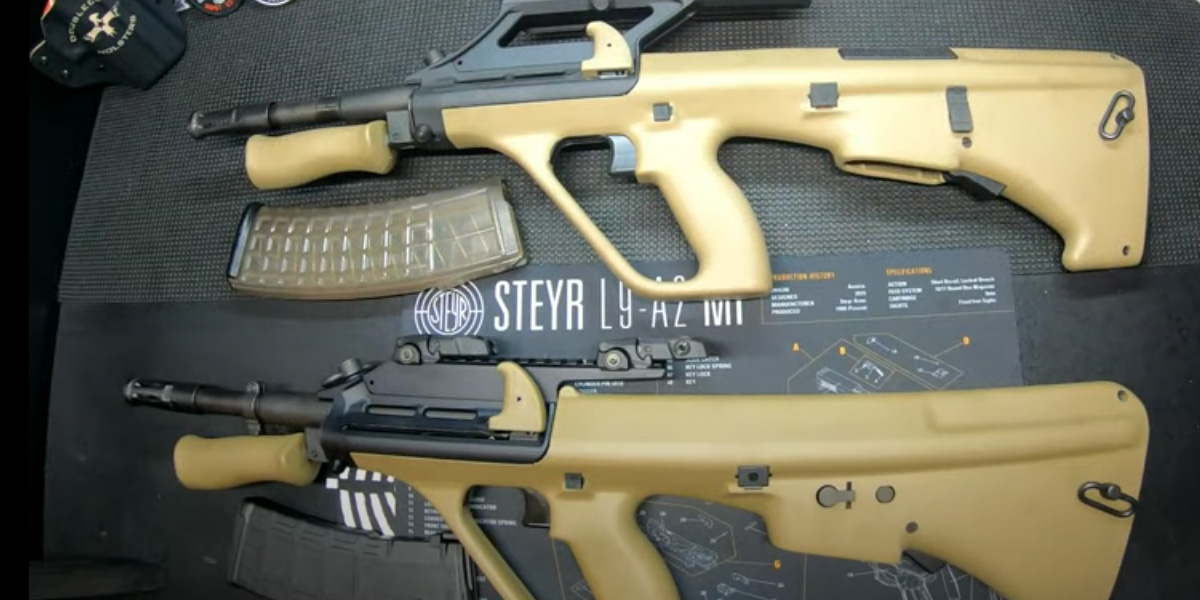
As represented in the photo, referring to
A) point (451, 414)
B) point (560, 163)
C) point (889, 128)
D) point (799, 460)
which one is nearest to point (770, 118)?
point (889, 128)

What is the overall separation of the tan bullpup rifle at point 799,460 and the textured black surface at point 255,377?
156mm

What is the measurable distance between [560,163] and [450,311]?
326mm

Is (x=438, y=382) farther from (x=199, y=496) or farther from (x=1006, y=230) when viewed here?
(x=1006, y=230)

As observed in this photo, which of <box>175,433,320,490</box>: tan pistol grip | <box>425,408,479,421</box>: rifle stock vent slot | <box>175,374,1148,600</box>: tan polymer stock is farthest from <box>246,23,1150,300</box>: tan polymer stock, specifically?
<box>175,433,320,490</box>: tan pistol grip

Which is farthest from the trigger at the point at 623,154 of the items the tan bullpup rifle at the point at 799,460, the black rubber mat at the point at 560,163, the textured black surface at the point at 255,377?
the textured black surface at the point at 255,377

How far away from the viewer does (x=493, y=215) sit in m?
1.48

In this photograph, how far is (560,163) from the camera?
1536 mm

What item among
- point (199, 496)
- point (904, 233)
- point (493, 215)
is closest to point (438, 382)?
point (493, 215)

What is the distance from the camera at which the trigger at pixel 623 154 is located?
1.39 metres

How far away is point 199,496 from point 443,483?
0.56 meters

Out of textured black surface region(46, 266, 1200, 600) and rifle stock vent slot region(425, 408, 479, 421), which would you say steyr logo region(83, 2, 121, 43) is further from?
rifle stock vent slot region(425, 408, 479, 421)

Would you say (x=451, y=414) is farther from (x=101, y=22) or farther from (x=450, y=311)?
(x=101, y=22)

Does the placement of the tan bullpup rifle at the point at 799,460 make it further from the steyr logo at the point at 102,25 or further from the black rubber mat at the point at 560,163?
the steyr logo at the point at 102,25

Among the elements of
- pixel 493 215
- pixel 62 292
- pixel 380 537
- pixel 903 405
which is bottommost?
pixel 380 537
